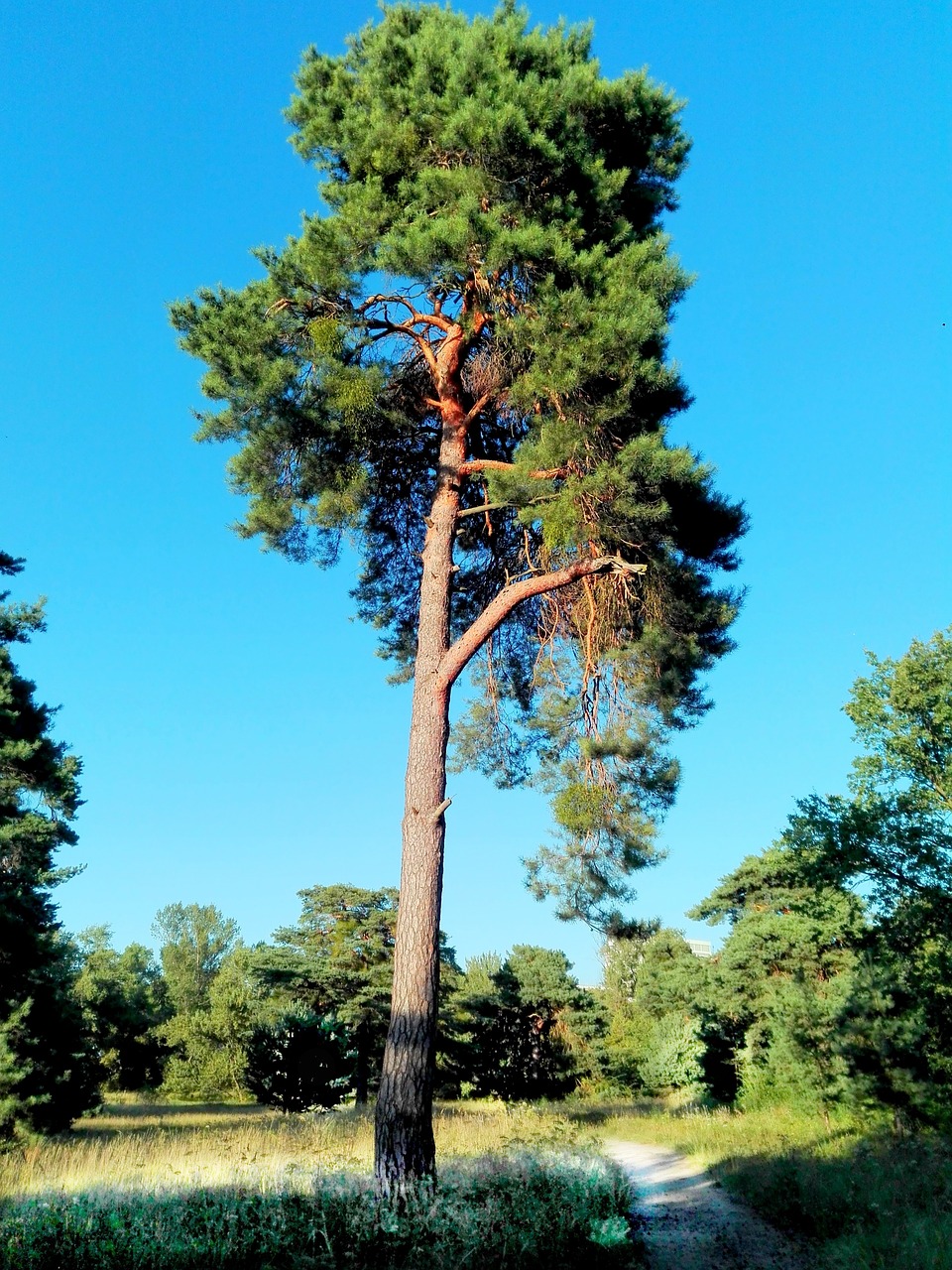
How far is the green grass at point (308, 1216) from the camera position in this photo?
538cm

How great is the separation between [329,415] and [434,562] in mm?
2058

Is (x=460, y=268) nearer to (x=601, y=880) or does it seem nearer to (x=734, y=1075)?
(x=601, y=880)

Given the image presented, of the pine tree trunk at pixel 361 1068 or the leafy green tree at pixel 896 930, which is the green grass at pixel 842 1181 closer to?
the leafy green tree at pixel 896 930

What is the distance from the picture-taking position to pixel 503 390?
9.83 meters

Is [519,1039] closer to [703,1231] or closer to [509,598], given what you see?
[703,1231]

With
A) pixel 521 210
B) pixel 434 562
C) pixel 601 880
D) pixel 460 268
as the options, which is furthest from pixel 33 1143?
pixel 521 210

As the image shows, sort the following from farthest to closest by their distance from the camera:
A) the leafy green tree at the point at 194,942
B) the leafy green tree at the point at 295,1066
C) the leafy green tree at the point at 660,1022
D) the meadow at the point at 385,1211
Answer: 1. the leafy green tree at the point at 194,942
2. the leafy green tree at the point at 660,1022
3. the leafy green tree at the point at 295,1066
4. the meadow at the point at 385,1211

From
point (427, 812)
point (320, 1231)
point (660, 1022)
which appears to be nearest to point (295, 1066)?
point (427, 812)

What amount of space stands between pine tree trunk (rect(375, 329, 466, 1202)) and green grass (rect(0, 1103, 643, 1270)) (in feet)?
1.45

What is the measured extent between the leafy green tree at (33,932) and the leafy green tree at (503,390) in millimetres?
8641

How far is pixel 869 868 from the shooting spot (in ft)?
44.5

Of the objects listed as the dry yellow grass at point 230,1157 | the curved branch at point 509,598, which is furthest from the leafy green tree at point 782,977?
the curved branch at point 509,598

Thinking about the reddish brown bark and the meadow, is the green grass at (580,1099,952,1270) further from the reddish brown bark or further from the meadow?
the reddish brown bark

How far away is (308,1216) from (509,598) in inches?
227
